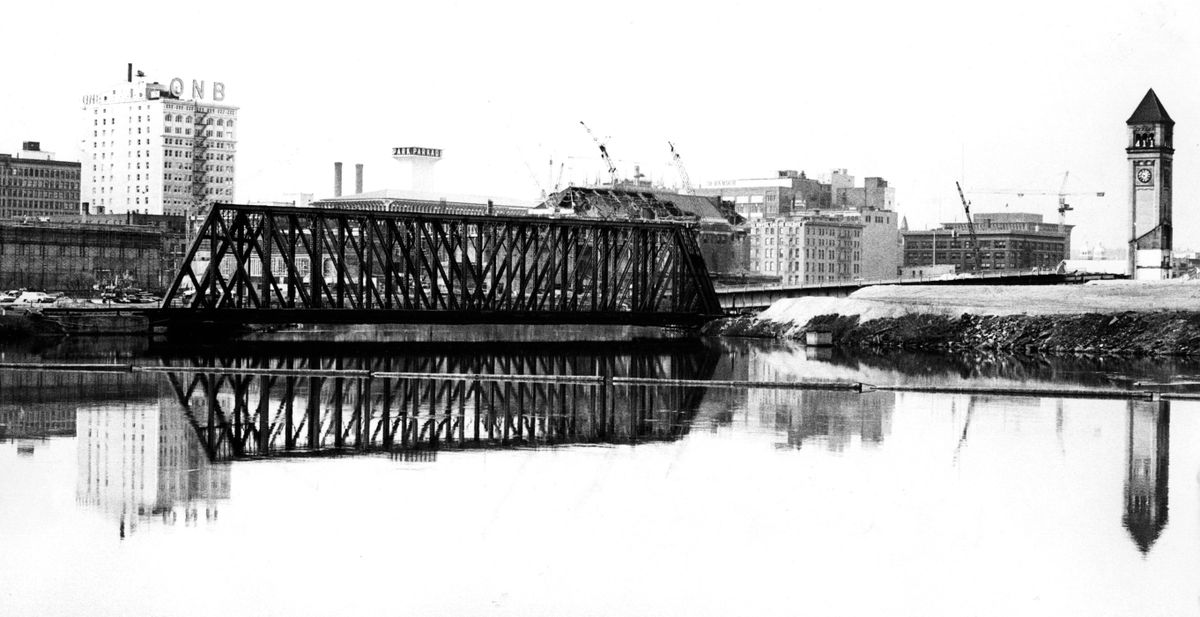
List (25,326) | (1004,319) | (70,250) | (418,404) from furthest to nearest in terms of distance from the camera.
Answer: (70,250) < (1004,319) < (25,326) < (418,404)

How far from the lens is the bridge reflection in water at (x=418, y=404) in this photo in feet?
175

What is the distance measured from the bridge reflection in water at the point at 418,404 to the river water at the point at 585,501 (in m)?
0.28

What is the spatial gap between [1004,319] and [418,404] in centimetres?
6566

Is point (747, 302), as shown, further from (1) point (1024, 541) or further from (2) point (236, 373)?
(1) point (1024, 541)

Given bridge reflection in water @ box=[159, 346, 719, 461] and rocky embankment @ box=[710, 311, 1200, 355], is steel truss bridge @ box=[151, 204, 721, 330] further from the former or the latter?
bridge reflection in water @ box=[159, 346, 719, 461]

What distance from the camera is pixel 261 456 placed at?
162 ft

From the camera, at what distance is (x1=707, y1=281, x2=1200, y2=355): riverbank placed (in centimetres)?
11038

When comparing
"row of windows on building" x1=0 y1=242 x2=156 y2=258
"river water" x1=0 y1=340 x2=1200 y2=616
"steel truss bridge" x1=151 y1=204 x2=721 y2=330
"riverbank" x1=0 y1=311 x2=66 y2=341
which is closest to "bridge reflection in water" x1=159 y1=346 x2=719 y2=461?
"river water" x1=0 y1=340 x2=1200 y2=616

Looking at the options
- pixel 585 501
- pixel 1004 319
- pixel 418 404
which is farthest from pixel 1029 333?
pixel 585 501

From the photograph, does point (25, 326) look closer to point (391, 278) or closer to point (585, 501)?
point (391, 278)

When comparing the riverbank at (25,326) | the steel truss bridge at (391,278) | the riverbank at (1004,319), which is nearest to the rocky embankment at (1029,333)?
the riverbank at (1004,319)

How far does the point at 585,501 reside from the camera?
140 feet

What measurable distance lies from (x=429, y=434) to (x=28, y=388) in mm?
22395

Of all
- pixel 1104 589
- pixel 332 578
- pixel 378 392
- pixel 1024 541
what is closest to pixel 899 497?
pixel 1024 541
